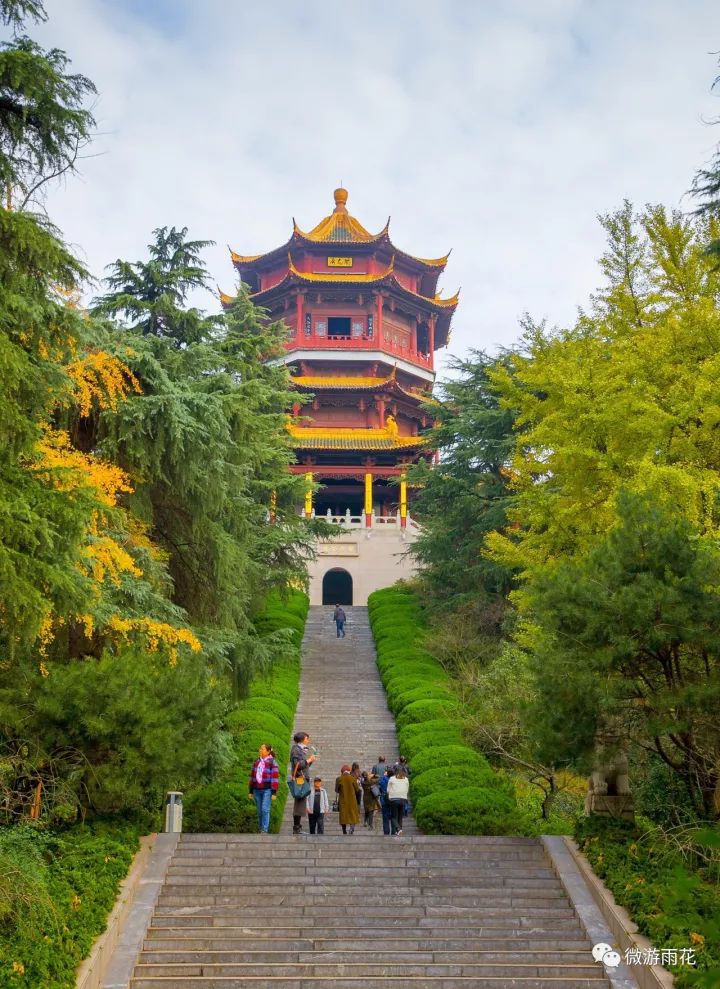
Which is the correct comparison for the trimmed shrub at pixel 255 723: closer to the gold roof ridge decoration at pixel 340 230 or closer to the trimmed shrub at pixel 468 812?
the trimmed shrub at pixel 468 812

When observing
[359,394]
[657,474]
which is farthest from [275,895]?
[359,394]

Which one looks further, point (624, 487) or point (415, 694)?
point (415, 694)

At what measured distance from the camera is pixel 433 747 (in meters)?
16.7

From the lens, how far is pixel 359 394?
3822 cm

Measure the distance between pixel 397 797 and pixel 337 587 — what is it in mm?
23653

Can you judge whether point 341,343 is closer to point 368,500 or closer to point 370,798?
point 368,500

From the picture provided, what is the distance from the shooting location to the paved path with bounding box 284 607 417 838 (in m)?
18.6

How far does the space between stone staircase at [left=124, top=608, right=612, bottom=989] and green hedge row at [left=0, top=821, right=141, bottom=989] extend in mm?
638

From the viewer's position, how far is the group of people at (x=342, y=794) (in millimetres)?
13117

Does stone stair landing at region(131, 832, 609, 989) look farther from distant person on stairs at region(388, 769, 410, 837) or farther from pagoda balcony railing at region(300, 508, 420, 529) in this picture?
pagoda balcony railing at region(300, 508, 420, 529)

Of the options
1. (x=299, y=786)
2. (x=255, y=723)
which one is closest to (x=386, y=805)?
(x=299, y=786)

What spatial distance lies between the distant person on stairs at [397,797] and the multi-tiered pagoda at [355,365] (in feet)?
71.3

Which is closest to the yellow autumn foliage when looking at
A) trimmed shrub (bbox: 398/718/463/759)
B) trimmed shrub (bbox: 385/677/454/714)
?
trimmed shrub (bbox: 398/718/463/759)

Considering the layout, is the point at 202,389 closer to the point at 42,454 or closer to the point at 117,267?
the point at 117,267
